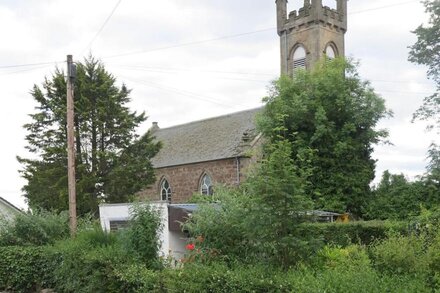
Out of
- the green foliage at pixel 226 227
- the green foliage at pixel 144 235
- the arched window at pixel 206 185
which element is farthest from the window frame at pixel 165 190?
the green foliage at pixel 226 227

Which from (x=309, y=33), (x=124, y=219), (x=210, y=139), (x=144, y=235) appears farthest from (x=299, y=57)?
(x=144, y=235)

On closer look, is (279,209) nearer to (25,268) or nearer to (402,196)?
(25,268)

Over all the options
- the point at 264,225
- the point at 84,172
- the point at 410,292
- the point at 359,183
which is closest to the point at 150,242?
the point at 264,225

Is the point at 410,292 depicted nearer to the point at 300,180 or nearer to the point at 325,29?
the point at 300,180

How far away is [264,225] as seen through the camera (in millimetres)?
9742

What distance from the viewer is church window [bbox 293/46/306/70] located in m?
46.0

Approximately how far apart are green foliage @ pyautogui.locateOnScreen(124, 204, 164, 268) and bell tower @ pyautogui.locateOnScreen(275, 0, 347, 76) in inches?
1306

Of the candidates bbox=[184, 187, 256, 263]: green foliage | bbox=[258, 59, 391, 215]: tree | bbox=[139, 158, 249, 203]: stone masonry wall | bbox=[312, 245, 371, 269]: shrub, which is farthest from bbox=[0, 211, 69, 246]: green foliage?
bbox=[139, 158, 249, 203]: stone masonry wall

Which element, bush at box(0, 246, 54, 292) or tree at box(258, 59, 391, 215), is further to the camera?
tree at box(258, 59, 391, 215)

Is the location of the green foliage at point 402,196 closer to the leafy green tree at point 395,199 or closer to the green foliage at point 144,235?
the leafy green tree at point 395,199

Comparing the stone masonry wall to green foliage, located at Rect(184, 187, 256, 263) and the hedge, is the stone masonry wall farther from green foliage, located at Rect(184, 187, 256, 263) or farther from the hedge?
green foliage, located at Rect(184, 187, 256, 263)

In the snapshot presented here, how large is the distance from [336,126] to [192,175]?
46.1 ft

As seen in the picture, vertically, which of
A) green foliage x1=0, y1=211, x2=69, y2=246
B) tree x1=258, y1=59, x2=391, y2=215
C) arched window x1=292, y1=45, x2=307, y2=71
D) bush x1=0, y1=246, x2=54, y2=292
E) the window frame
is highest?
arched window x1=292, y1=45, x2=307, y2=71

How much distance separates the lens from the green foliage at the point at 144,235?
12.7 metres
